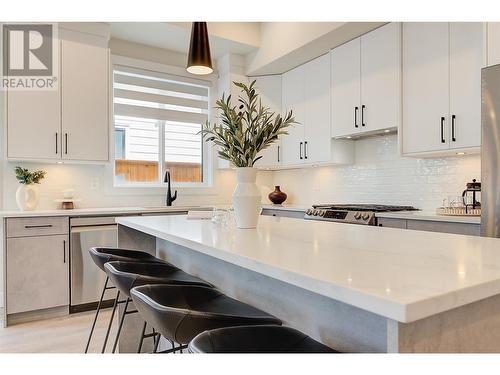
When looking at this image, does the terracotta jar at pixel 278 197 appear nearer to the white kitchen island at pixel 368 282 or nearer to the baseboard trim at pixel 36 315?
the baseboard trim at pixel 36 315

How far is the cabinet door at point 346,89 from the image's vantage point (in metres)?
3.68

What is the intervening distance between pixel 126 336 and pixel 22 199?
72.3 inches

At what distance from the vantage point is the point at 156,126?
4656 mm

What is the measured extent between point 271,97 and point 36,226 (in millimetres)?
2934

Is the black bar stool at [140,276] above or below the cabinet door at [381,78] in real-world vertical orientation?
below

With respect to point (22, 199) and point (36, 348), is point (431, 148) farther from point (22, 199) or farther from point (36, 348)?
point (22, 199)

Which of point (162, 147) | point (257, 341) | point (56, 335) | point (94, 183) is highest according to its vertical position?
point (162, 147)

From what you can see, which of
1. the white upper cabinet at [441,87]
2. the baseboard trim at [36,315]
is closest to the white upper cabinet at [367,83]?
the white upper cabinet at [441,87]

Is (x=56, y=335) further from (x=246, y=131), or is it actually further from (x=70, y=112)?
(x=246, y=131)

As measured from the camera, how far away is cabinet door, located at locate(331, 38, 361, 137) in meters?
3.68

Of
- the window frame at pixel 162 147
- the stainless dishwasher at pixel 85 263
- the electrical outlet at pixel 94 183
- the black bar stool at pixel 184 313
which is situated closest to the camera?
the black bar stool at pixel 184 313

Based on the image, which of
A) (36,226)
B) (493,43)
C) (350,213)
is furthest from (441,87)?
(36,226)

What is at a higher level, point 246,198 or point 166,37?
point 166,37

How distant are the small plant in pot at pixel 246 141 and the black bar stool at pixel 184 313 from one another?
49 cm
